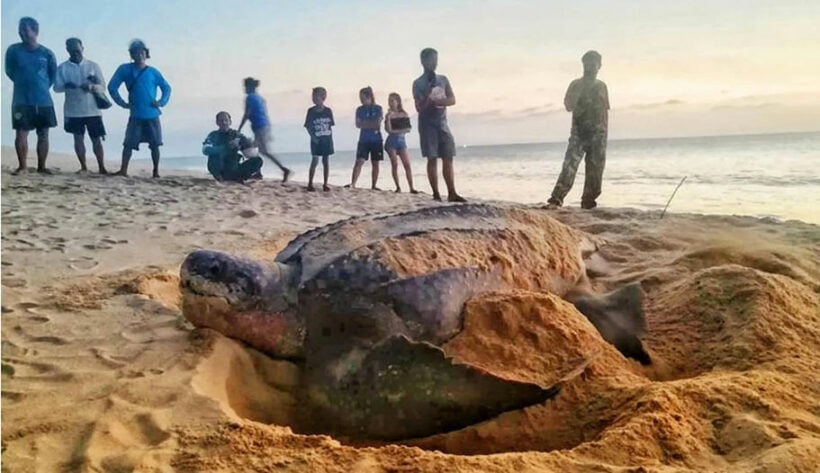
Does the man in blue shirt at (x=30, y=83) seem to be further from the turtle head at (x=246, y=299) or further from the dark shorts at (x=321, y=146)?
the turtle head at (x=246, y=299)

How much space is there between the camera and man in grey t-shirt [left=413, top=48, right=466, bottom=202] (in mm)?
6203

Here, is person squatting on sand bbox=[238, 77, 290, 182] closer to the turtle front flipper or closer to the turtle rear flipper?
the turtle rear flipper

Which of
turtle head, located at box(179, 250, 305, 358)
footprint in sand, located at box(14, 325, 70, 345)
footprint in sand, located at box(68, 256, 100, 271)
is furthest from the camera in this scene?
footprint in sand, located at box(68, 256, 100, 271)

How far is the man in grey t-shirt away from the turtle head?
4.49 m

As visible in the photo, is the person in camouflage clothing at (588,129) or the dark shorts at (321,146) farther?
the dark shorts at (321,146)

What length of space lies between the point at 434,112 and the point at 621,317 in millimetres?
4385

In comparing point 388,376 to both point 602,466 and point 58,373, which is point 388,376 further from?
point 58,373

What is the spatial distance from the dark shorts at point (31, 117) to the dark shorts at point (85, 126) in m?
0.35

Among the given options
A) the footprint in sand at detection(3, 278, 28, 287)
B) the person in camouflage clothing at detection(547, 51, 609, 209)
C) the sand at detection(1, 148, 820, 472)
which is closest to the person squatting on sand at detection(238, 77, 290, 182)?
the person in camouflage clothing at detection(547, 51, 609, 209)

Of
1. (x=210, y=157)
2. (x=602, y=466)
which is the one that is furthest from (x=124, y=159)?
(x=602, y=466)

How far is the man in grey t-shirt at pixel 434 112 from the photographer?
6203 mm

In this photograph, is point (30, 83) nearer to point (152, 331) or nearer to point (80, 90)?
point (80, 90)

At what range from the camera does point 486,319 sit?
1949 mm

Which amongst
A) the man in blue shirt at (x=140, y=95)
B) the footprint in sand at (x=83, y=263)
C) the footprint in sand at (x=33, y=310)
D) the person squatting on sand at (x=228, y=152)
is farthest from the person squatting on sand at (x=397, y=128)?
the footprint in sand at (x=33, y=310)
